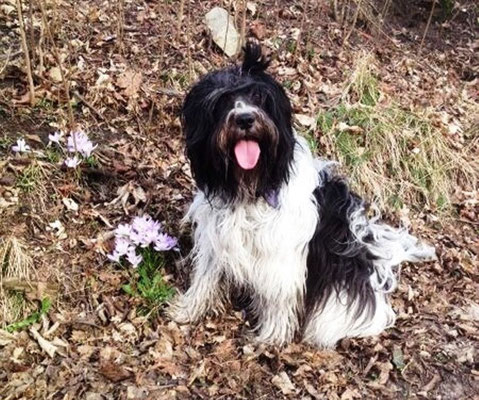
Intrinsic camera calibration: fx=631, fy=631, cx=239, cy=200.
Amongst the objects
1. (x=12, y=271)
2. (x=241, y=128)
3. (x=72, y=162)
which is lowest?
(x=12, y=271)

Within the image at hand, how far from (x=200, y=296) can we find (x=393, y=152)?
7.94ft

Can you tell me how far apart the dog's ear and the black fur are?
2.75ft

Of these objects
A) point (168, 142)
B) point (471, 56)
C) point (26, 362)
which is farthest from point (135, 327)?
point (471, 56)

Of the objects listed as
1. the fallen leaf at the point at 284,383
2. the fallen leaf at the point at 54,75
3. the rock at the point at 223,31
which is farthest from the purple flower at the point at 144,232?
the rock at the point at 223,31

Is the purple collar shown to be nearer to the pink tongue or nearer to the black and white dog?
the black and white dog

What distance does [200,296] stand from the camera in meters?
3.80

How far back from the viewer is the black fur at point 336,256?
359cm

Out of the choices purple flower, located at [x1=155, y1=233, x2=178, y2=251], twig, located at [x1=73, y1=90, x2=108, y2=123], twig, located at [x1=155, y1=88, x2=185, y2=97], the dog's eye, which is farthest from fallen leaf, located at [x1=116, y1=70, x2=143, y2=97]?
the dog's eye

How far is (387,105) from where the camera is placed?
5766mm

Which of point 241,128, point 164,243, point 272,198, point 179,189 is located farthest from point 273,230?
point 179,189

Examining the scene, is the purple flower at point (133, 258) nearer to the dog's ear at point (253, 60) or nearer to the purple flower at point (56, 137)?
the purple flower at point (56, 137)

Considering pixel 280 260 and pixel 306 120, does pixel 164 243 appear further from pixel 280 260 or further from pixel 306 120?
pixel 306 120

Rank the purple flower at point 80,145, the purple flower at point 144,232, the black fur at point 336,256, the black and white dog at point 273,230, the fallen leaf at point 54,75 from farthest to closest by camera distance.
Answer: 1. the fallen leaf at point 54,75
2. the purple flower at point 80,145
3. the purple flower at point 144,232
4. the black fur at point 336,256
5. the black and white dog at point 273,230

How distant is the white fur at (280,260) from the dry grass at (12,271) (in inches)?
35.5
